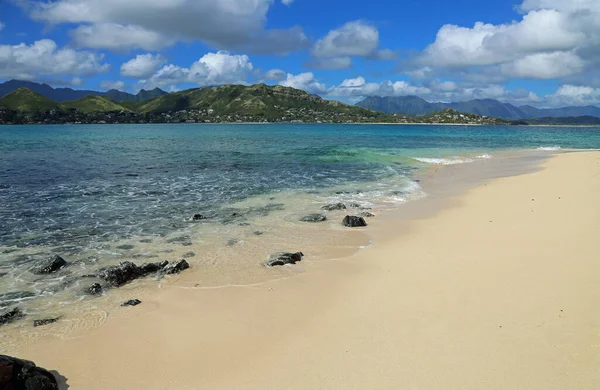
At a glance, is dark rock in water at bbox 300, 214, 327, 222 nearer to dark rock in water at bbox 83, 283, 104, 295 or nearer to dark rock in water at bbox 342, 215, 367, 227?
dark rock in water at bbox 342, 215, 367, 227

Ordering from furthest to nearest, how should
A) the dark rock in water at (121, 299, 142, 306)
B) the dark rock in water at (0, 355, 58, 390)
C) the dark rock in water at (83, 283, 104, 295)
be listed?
the dark rock in water at (83, 283, 104, 295) < the dark rock in water at (121, 299, 142, 306) < the dark rock in water at (0, 355, 58, 390)

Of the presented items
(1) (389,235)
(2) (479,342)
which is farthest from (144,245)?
(2) (479,342)

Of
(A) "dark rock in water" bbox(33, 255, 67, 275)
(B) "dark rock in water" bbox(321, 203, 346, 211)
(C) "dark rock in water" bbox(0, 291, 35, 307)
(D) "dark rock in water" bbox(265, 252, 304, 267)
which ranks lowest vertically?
(C) "dark rock in water" bbox(0, 291, 35, 307)

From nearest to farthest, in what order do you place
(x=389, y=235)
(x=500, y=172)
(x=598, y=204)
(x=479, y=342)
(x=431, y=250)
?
(x=479, y=342) → (x=431, y=250) → (x=389, y=235) → (x=598, y=204) → (x=500, y=172)

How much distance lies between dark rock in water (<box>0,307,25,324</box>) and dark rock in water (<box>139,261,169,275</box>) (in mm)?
3094

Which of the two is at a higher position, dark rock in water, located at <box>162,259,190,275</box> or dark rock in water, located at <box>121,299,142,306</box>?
dark rock in water, located at <box>162,259,190,275</box>

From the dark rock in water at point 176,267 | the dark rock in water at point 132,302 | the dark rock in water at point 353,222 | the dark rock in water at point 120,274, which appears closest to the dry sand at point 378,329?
the dark rock in water at point 132,302

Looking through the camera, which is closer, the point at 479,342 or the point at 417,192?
the point at 479,342

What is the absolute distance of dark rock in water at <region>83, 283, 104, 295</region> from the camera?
10.2 metres

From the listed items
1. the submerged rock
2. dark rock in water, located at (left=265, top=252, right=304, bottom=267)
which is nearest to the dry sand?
dark rock in water, located at (left=265, top=252, right=304, bottom=267)

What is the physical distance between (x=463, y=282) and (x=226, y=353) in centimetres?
661

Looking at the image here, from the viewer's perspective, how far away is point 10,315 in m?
8.90

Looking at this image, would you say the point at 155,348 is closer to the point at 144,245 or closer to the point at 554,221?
the point at 144,245

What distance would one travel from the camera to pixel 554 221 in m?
15.6
